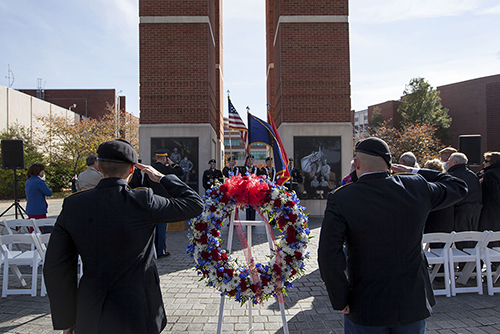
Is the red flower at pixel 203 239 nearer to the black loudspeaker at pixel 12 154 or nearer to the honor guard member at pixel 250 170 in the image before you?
the honor guard member at pixel 250 170

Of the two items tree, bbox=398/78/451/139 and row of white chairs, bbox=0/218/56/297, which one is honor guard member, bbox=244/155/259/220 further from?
tree, bbox=398/78/451/139

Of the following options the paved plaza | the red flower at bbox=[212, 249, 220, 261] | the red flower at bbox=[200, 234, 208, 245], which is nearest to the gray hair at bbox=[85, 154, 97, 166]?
the paved plaza

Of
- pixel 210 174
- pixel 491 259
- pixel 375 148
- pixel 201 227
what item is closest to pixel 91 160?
pixel 201 227

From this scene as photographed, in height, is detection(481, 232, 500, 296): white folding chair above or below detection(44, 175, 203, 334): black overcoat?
below

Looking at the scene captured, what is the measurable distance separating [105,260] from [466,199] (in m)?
6.43

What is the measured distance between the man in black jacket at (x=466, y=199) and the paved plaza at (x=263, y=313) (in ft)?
4.83

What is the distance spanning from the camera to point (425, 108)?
4334cm

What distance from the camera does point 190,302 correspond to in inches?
→ 191

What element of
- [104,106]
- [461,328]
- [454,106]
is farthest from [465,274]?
[104,106]

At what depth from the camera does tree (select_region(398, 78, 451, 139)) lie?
42.6 metres

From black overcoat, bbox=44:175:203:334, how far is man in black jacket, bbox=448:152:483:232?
593cm

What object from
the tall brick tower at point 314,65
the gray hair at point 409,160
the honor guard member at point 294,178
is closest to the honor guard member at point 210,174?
the honor guard member at point 294,178

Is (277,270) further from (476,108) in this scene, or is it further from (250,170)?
(476,108)

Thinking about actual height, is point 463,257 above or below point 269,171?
below
